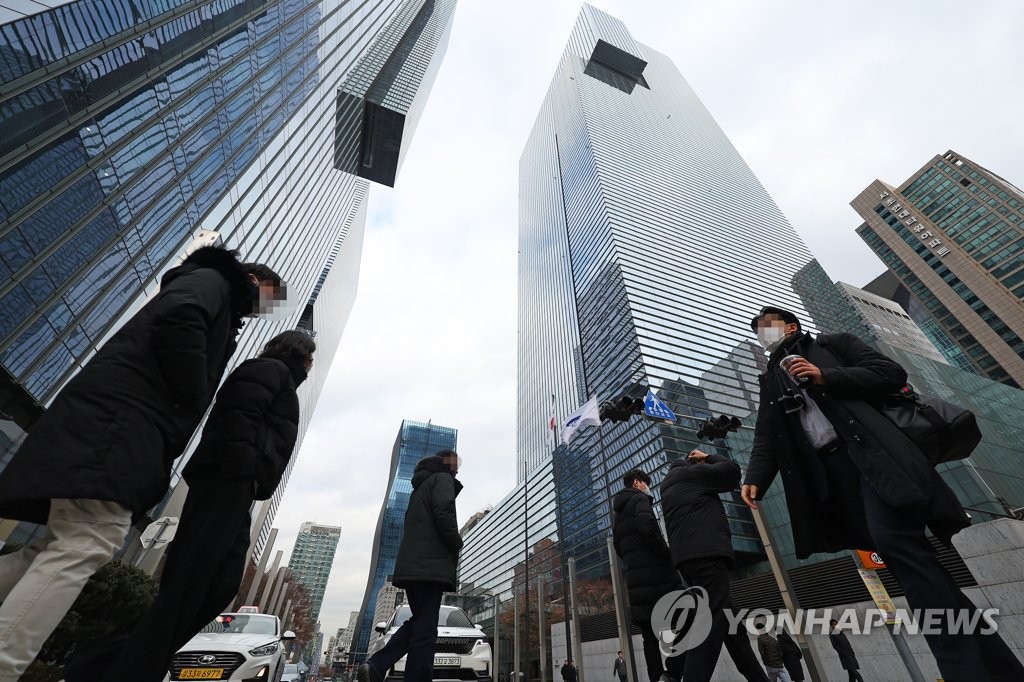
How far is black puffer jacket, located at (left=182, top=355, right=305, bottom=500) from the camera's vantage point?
6.72 ft

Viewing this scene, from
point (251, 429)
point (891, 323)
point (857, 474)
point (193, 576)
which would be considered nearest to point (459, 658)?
point (193, 576)

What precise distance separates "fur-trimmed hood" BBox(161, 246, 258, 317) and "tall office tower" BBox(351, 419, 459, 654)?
9492 cm

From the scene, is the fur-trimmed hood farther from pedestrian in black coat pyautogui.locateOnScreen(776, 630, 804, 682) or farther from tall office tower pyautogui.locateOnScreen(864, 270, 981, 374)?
tall office tower pyautogui.locateOnScreen(864, 270, 981, 374)

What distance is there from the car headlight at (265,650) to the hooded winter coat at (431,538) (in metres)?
3.17

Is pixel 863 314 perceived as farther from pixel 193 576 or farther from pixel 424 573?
pixel 193 576

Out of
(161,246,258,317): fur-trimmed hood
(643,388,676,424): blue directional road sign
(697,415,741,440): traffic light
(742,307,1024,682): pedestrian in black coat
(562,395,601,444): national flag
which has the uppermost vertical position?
(562,395,601,444): national flag

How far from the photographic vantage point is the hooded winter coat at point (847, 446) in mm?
1788

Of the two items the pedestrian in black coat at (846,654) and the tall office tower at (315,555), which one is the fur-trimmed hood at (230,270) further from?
the tall office tower at (315,555)

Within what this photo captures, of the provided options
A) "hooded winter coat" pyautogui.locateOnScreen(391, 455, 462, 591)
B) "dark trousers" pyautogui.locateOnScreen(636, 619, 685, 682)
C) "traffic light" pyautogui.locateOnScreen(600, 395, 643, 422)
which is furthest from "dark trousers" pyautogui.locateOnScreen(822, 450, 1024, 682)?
"traffic light" pyautogui.locateOnScreen(600, 395, 643, 422)

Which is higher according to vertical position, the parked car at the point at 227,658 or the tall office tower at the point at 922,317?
the tall office tower at the point at 922,317

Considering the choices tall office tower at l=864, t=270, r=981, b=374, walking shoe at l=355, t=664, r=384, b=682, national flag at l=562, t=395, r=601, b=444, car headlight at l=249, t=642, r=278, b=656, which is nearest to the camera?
walking shoe at l=355, t=664, r=384, b=682

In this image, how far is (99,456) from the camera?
1.64 m

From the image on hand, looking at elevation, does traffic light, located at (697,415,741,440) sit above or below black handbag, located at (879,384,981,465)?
above

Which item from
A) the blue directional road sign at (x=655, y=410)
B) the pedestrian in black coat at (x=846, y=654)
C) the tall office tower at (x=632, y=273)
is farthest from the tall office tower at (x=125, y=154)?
the tall office tower at (x=632, y=273)
